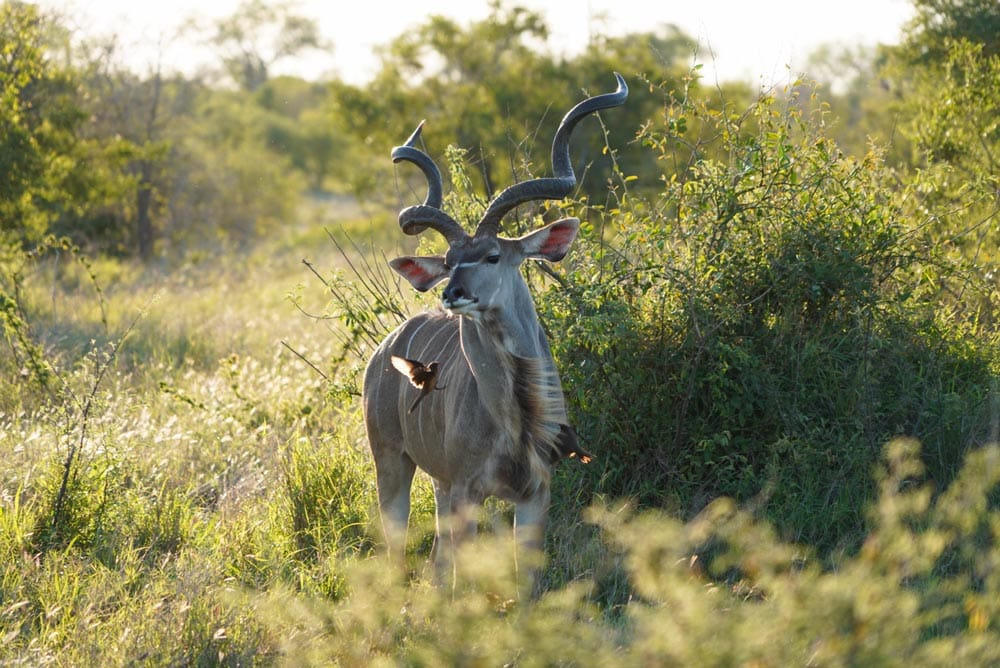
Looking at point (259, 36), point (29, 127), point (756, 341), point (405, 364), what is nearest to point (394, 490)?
point (405, 364)

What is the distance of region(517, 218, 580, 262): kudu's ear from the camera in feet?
14.1

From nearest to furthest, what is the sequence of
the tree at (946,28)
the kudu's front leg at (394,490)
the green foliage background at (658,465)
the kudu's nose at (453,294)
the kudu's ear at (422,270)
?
the green foliage background at (658,465)
the kudu's nose at (453,294)
the kudu's ear at (422,270)
the kudu's front leg at (394,490)
the tree at (946,28)

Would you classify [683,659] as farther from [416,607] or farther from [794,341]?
[794,341]

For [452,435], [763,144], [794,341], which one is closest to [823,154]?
[763,144]

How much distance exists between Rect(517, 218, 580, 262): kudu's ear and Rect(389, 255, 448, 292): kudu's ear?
12.2 inches

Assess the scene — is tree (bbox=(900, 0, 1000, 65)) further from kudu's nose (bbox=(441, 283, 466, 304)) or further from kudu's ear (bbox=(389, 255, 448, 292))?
kudu's nose (bbox=(441, 283, 466, 304))

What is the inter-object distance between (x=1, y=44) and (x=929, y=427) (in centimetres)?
839

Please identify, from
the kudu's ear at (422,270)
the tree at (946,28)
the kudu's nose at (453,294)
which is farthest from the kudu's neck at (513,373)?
the tree at (946,28)

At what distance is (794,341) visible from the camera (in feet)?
17.0

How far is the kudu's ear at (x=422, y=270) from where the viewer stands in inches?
172

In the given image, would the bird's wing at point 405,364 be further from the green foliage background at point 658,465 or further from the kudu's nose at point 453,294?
the green foliage background at point 658,465

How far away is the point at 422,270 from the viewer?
442cm

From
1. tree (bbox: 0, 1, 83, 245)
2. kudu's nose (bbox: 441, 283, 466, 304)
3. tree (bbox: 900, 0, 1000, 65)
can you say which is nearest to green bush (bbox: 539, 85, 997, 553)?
kudu's nose (bbox: 441, 283, 466, 304)

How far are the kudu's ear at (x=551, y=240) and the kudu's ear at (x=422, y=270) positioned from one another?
0.31 metres
